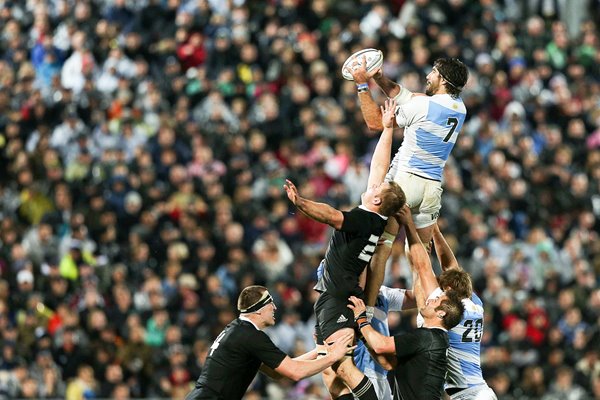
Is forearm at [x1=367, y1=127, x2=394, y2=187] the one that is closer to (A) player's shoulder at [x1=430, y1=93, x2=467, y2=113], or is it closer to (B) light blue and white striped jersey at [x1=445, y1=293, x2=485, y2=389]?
(A) player's shoulder at [x1=430, y1=93, x2=467, y2=113]

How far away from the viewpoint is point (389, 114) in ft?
46.0

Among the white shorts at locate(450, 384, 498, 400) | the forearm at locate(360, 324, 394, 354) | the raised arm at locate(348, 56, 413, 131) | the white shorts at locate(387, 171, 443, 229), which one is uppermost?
the raised arm at locate(348, 56, 413, 131)

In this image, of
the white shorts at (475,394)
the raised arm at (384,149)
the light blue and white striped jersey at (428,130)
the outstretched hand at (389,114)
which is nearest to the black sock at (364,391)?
the white shorts at (475,394)

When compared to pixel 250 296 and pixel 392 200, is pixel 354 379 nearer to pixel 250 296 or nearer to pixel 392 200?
pixel 250 296

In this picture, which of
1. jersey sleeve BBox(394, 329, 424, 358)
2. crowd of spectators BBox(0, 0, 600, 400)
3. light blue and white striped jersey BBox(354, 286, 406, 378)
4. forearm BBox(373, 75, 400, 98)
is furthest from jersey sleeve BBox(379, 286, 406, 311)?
crowd of spectators BBox(0, 0, 600, 400)

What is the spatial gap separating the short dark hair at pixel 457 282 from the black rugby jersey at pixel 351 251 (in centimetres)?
72

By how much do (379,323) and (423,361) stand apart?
1353 mm

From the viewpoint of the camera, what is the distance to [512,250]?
23.0m

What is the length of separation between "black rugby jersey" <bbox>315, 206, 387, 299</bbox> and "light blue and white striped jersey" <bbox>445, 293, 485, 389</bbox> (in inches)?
41.5

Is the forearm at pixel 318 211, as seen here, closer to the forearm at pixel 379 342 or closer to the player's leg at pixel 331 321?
the player's leg at pixel 331 321

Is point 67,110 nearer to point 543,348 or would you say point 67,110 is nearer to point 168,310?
point 168,310

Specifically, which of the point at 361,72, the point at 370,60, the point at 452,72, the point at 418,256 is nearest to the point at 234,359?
the point at 418,256

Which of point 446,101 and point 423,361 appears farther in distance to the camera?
point 446,101

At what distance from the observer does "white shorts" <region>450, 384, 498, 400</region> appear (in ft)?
46.9
